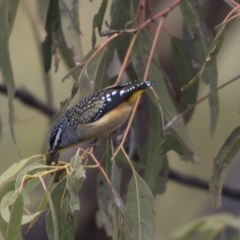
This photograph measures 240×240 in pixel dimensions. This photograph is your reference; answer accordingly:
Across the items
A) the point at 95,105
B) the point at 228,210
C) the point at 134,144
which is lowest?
the point at 228,210

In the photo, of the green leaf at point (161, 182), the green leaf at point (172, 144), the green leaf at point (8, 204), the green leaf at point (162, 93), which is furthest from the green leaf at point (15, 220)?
the green leaf at point (161, 182)

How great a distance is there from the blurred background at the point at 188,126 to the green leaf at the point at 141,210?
418 mm

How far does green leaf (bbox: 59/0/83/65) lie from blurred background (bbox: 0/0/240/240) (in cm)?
32

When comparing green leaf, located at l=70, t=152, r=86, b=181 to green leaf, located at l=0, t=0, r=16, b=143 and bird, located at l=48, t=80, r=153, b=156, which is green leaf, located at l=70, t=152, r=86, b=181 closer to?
bird, located at l=48, t=80, r=153, b=156

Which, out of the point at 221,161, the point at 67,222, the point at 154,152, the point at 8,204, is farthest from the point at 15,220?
the point at 154,152

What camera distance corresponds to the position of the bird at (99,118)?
1.24 meters

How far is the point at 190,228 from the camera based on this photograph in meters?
1.44

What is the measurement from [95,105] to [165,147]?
0.16 m

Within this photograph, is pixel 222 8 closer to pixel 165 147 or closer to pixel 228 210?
pixel 228 210

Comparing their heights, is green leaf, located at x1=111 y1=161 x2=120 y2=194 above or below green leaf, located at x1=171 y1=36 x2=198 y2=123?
below

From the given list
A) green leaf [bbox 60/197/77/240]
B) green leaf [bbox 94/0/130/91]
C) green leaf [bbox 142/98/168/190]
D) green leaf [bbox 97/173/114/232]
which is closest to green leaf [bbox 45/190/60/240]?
green leaf [bbox 60/197/77/240]

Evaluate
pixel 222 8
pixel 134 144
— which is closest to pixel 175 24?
pixel 222 8

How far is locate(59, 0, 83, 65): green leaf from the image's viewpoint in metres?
1.42

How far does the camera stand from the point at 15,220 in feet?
3.54
